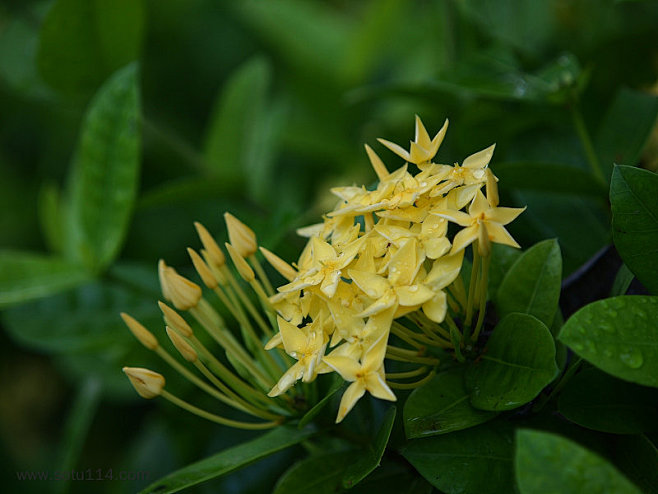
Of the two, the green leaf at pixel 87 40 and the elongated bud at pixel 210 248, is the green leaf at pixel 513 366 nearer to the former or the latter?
the elongated bud at pixel 210 248

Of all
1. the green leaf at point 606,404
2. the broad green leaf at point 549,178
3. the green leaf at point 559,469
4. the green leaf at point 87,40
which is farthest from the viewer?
the green leaf at point 87,40

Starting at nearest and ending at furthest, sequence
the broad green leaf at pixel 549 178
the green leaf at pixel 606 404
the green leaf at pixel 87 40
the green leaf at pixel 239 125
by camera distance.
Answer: the green leaf at pixel 606 404 → the broad green leaf at pixel 549 178 → the green leaf at pixel 87 40 → the green leaf at pixel 239 125

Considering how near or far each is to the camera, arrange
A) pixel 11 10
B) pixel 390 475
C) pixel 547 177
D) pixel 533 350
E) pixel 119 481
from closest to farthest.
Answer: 1. pixel 533 350
2. pixel 390 475
3. pixel 547 177
4. pixel 119 481
5. pixel 11 10

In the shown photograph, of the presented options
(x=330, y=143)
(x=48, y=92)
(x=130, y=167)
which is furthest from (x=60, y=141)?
(x=130, y=167)

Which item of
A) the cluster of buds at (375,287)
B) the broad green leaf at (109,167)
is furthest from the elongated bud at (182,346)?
the broad green leaf at (109,167)

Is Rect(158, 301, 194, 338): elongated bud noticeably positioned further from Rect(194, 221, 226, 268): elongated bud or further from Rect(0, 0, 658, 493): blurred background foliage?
Rect(0, 0, 658, 493): blurred background foliage

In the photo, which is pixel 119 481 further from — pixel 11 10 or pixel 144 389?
pixel 11 10
